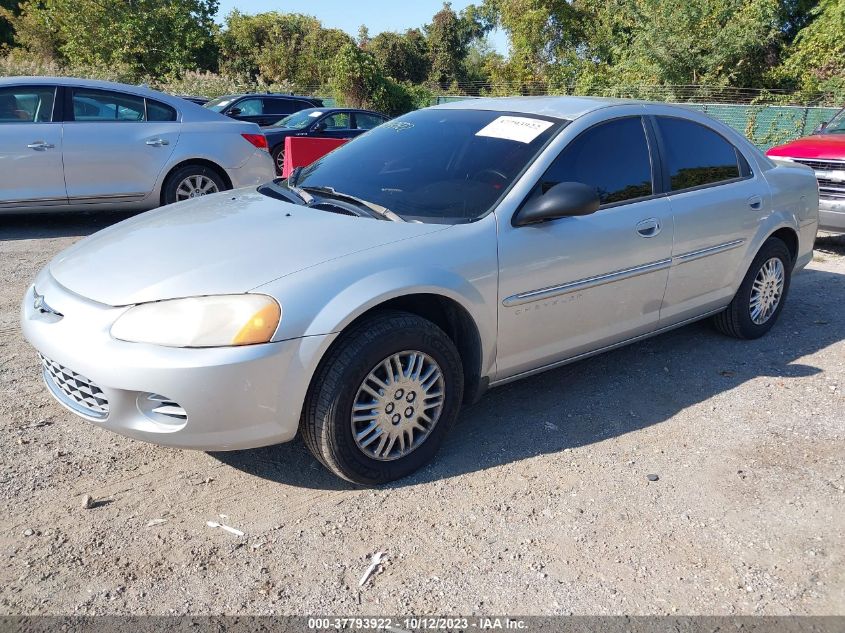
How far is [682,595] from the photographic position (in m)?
2.52

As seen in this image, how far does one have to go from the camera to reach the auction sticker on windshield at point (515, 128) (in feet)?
12.1

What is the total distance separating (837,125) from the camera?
9.24 meters

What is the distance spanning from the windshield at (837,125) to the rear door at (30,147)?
9030mm

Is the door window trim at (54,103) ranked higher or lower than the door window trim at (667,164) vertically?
higher

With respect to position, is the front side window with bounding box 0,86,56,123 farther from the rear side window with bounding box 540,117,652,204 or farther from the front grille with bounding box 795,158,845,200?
the front grille with bounding box 795,158,845,200

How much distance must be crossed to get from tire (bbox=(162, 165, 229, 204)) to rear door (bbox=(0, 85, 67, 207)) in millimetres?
1026

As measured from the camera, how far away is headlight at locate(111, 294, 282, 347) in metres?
2.64

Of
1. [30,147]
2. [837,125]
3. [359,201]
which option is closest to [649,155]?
[359,201]

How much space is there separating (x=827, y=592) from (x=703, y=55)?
25.2 meters

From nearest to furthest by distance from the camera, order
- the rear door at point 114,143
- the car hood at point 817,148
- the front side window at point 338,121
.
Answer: the rear door at point 114,143 → the car hood at point 817,148 → the front side window at point 338,121

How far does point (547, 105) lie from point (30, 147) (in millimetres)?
5422

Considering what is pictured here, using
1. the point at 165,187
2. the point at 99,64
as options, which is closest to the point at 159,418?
the point at 165,187

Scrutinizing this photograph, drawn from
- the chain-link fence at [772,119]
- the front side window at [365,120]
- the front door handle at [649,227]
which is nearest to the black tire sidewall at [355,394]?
the front door handle at [649,227]

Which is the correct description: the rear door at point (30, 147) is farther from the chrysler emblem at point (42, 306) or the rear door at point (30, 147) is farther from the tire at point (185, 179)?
the chrysler emblem at point (42, 306)
